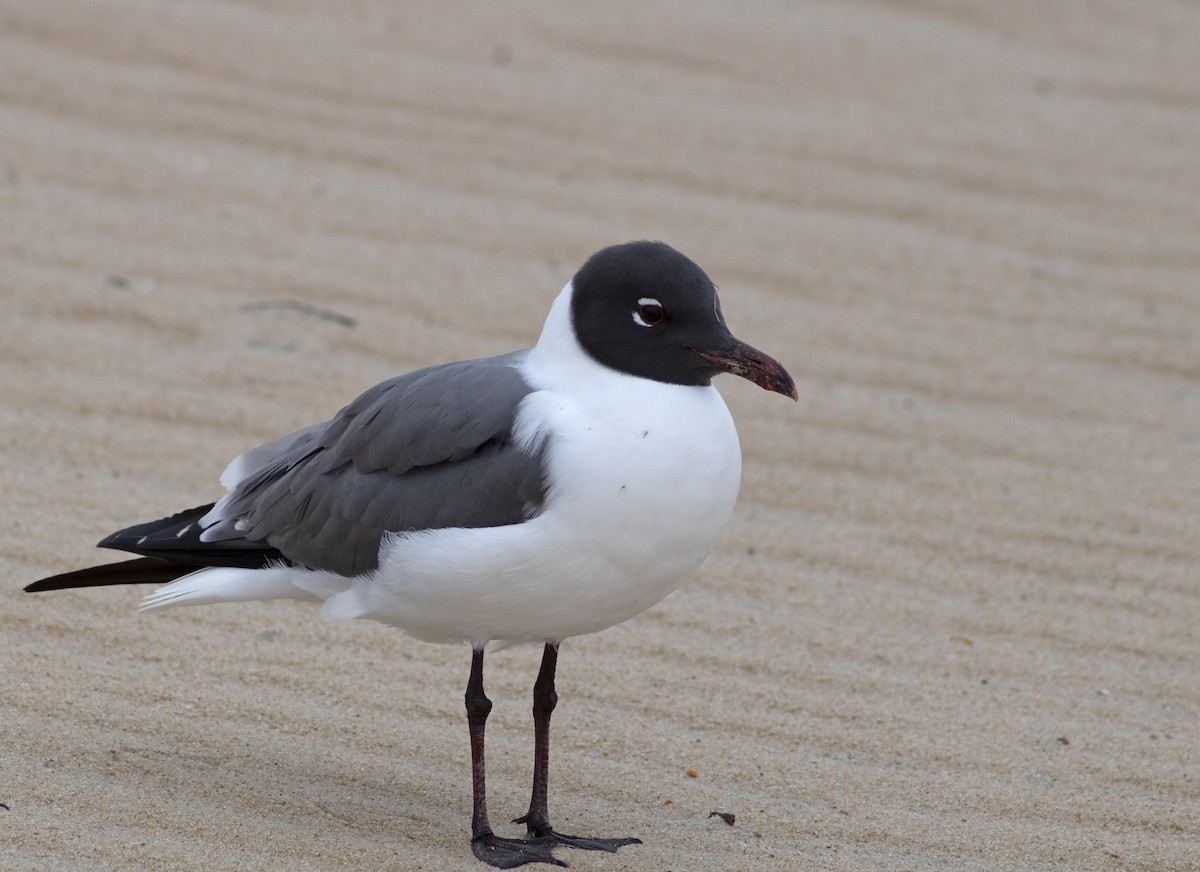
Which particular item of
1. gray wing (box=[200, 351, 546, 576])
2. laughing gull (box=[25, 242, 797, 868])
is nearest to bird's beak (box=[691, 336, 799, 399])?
laughing gull (box=[25, 242, 797, 868])

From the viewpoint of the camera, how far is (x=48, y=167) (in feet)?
23.7

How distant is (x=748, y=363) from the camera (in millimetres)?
3729

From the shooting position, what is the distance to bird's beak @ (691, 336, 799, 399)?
373cm

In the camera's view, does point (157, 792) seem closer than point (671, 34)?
Yes

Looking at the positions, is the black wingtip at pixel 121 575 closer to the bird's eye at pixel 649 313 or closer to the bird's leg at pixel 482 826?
the bird's leg at pixel 482 826

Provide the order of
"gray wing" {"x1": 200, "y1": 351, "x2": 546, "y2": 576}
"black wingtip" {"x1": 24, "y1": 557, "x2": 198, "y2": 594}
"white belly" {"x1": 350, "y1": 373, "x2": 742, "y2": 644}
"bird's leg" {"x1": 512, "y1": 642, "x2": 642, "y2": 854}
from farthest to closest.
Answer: "black wingtip" {"x1": 24, "y1": 557, "x2": 198, "y2": 594}
"bird's leg" {"x1": 512, "y1": 642, "x2": 642, "y2": 854}
"gray wing" {"x1": 200, "y1": 351, "x2": 546, "y2": 576}
"white belly" {"x1": 350, "y1": 373, "x2": 742, "y2": 644}

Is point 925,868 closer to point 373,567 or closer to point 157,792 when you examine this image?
point 373,567

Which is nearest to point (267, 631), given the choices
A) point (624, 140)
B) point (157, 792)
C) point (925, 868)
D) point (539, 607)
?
point (157, 792)

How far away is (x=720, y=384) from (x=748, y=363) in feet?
9.83

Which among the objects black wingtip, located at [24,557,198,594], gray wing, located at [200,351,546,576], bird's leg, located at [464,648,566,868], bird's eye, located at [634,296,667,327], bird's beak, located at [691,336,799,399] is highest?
bird's eye, located at [634,296,667,327]

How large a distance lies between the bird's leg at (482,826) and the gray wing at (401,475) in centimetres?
41

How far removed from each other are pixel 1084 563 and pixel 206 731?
3.11m

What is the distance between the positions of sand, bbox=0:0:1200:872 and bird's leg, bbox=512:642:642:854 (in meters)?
0.08

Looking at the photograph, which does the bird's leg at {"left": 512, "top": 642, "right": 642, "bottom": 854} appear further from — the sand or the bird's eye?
the bird's eye
